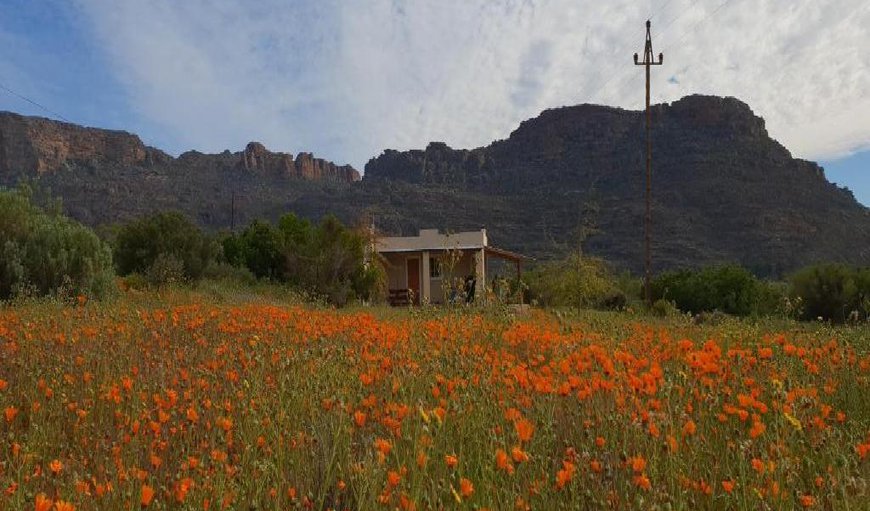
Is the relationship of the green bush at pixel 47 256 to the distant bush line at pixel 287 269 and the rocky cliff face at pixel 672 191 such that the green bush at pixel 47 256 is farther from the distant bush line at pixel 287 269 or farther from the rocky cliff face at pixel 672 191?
the rocky cliff face at pixel 672 191

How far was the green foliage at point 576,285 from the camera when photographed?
23562 mm

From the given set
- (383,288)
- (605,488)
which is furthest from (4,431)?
(383,288)

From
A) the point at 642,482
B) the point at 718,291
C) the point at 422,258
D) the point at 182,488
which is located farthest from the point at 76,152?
the point at 642,482

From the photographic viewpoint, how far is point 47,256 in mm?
12398

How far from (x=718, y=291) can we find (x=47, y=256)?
79.2 feet

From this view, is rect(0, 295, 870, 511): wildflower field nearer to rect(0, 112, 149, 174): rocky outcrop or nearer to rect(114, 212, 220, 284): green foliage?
rect(114, 212, 220, 284): green foliage

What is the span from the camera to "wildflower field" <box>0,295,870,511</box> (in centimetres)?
225

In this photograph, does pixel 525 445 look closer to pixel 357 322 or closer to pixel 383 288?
pixel 357 322

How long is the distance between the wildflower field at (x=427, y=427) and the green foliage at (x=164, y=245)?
15.4 meters

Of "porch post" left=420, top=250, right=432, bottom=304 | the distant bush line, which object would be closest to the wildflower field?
the distant bush line

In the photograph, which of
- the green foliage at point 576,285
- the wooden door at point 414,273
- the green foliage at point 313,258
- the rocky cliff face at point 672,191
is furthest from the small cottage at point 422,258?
the rocky cliff face at point 672,191

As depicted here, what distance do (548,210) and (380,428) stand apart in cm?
5881

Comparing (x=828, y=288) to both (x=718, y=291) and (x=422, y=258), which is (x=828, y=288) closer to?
(x=718, y=291)

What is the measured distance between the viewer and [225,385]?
3.98 meters
